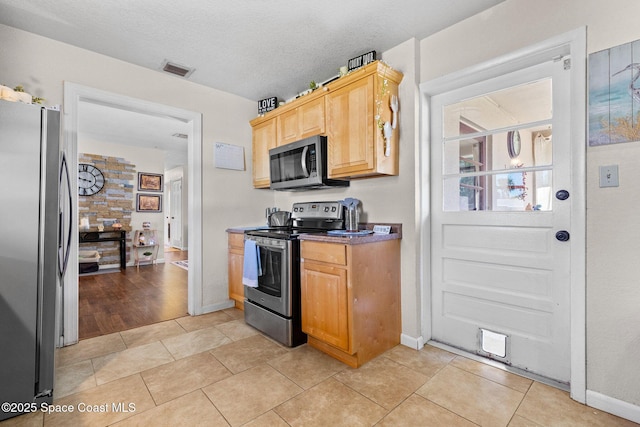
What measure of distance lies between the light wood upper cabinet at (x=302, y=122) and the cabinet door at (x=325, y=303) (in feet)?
4.08

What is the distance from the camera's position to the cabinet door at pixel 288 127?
2963 millimetres

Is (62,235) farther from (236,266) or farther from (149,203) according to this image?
(149,203)

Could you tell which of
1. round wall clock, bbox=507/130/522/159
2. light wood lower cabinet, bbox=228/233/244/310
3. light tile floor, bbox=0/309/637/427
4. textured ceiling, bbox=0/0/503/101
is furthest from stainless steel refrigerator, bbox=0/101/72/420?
round wall clock, bbox=507/130/522/159

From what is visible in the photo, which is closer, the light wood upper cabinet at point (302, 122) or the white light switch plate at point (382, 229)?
the white light switch plate at point (382, 229)

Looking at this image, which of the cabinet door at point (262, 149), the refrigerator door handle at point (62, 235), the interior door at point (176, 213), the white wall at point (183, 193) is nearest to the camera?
the refrigerator door handle at point (62, 235)

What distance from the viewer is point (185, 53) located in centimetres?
259

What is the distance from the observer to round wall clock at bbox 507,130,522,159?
2.01 meters

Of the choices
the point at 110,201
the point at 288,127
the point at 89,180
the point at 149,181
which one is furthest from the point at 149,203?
the point at 288,127

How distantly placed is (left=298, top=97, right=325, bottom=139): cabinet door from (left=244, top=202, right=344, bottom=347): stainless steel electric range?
674 millimetres

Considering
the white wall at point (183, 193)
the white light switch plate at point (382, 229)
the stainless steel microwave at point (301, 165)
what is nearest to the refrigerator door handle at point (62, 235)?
the stainless steel microwave at point (301, 165)

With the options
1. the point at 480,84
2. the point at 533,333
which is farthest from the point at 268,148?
the point at 533,333

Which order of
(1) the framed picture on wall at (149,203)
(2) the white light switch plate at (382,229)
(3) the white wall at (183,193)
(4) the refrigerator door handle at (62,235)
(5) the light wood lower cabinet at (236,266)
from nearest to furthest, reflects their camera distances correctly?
(4) the refrigerator door handle at (62,235) → (2) the white light switch plate at (382,229) → (5) the light wood lower cabinet at (236,266) → (1) the framed picture on wall at (149,203) → (3) the white wall at (183,193)

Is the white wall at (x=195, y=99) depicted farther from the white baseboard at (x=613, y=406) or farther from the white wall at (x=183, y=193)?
the white wall at (x=183, y=193)

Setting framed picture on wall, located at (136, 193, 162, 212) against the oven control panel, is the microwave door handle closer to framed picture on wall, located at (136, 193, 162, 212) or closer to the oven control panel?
the oven control panel
